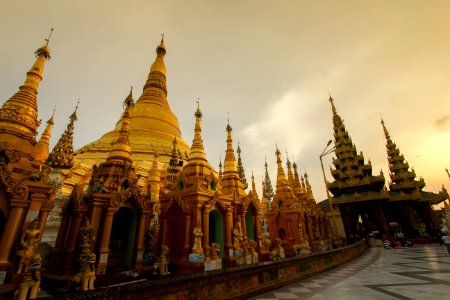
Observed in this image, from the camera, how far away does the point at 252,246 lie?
10898 mm

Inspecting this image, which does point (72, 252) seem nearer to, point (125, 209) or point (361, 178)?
point (125, 209)

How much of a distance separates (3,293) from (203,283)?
432 centimetres

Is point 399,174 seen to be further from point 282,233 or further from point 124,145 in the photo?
point 124,145

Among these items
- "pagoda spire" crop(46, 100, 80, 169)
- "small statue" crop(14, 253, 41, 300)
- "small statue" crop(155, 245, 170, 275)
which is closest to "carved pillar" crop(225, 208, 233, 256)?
"small statue" crop(155, 245, 170, 275)

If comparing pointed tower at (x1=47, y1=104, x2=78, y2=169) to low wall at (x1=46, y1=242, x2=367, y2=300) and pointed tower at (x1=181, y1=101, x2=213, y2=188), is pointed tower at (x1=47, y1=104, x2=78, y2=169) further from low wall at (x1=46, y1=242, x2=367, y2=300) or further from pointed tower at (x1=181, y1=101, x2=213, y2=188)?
low wall at (x1=46, y1=242, x2=367, y2=300)

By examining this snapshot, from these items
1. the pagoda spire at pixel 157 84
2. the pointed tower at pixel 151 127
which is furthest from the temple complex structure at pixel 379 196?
the pagoda spire at pixel 157 84

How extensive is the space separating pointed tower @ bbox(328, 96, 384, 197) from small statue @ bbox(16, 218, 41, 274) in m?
33.1

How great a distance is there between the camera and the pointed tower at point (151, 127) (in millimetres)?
24298

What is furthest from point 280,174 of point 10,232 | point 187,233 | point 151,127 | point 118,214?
point 10,232

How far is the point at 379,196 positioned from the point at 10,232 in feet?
Result: 114

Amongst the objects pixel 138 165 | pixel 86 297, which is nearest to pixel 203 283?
pixel 86 297

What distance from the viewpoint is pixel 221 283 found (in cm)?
553

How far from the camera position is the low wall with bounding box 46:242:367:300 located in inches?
152

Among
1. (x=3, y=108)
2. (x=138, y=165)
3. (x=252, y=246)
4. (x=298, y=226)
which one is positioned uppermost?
(x=138, y=165)
